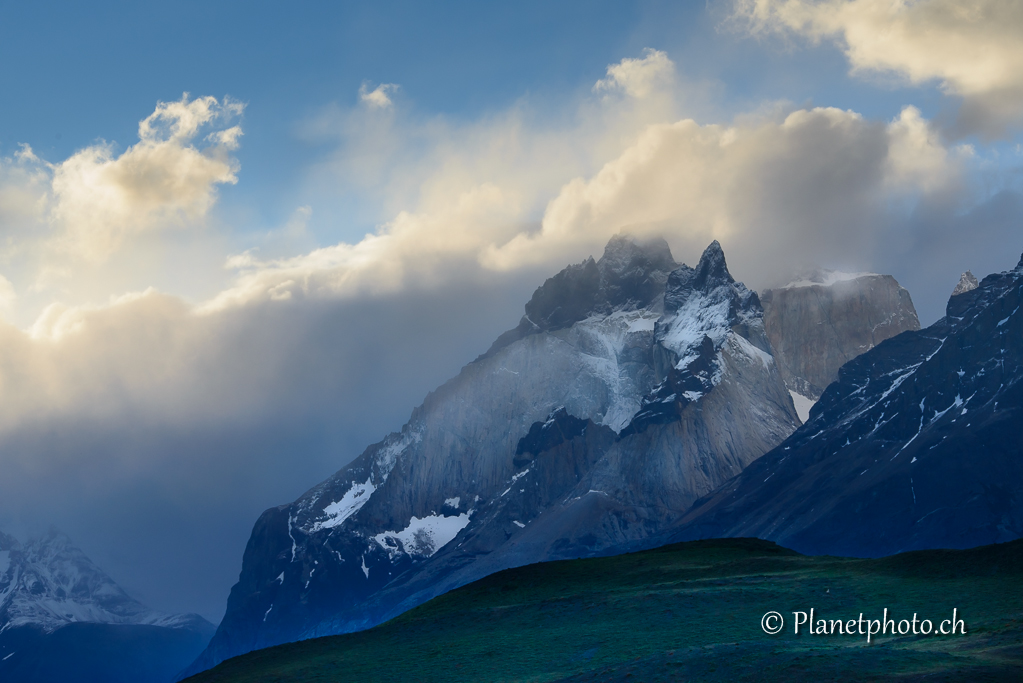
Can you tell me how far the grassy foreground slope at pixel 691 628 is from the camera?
79375 mm

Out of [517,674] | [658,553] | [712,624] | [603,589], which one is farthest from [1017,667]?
[658,553]

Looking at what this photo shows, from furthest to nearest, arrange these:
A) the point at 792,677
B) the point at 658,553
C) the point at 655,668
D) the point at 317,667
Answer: the point at 658,553 → the point at 317,667 → the point at 655,668 → the point at 792,677

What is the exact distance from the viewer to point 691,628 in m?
99.8

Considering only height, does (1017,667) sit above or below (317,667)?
below

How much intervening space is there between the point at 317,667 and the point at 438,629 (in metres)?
17.4

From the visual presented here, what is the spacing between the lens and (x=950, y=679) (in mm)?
69812

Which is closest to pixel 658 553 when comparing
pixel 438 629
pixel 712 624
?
pixel 438 629

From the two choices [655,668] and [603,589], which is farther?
[603,589]

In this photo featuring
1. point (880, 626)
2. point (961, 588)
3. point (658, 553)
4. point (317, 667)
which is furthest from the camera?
point (658, 553)

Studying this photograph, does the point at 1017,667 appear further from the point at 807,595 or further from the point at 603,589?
the point at 603,589

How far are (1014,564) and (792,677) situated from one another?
3684 cm

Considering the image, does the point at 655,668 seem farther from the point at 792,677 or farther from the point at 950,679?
the point at 950,679

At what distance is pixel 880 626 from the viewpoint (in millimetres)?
90750

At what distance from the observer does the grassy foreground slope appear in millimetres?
79375
